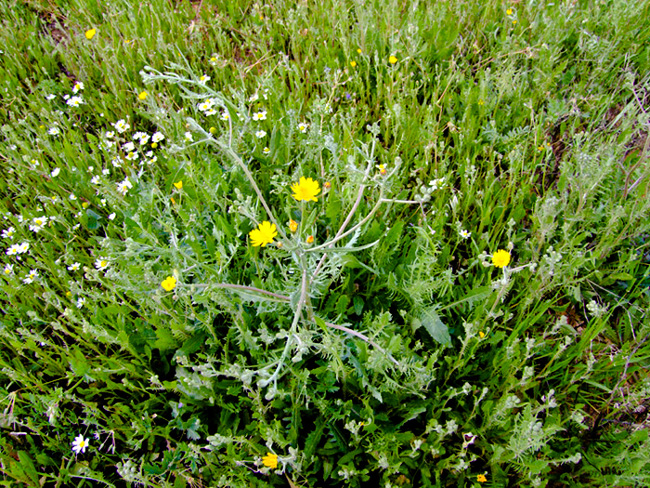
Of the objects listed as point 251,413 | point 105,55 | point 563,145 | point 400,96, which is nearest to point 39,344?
point 251,413

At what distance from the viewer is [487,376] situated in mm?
1720

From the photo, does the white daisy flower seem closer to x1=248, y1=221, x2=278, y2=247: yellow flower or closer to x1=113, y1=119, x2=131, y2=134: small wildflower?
x1=113, y1=119, x2=131, y2=134: small wildflower

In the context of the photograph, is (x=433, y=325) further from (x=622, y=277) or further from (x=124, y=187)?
(x=124, y=187)

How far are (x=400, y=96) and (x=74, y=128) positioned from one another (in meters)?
2.12

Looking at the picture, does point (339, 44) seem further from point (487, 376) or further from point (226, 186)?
point (487, 376)

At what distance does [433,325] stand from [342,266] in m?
0.44

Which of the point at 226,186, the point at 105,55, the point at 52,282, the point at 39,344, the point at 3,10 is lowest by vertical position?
the point at 39,344

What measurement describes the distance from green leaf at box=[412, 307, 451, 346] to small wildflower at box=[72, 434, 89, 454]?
1395 millimetres

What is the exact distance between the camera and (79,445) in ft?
5.59

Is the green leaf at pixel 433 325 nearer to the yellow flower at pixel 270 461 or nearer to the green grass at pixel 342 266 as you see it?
the green grass at pixel 342 266

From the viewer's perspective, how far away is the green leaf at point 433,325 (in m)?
1.72

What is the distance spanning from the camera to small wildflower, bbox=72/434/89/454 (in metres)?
1.69

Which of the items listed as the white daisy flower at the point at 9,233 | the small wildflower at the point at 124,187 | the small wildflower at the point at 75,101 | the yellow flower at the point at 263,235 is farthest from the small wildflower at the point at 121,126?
the yellow flower at the point at 263,235

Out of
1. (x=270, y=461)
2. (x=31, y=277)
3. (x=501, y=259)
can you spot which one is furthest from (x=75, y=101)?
(x=501, y=259)
